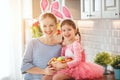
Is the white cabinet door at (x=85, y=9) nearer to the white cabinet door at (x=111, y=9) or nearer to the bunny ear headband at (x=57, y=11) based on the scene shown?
the white cabinet door at (x=111, y=9)

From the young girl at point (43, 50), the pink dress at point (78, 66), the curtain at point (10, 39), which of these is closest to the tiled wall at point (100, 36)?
the pink dress at point (78, 66)

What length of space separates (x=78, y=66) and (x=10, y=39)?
2201 millimetres

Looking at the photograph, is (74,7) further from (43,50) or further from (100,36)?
(43,50)

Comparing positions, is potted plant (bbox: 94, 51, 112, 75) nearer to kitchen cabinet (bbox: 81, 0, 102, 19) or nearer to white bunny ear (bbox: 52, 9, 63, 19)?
kitchen cabinet (bbox: 81, 0, 102, 19)

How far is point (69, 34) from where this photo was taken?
199 cm

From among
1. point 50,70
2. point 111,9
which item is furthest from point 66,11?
point 50,70

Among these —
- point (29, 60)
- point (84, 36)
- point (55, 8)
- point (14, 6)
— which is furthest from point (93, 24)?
point (14, 6)

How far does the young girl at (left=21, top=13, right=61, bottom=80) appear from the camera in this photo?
6.88ft

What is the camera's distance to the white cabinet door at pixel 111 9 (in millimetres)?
1987

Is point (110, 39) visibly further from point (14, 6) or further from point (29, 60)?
point (14, 6)

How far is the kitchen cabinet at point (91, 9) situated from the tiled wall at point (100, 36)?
0.25 meters

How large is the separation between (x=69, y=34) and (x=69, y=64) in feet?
0.75

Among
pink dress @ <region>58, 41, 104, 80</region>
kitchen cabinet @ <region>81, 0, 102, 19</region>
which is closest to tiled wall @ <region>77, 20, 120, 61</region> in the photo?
kitchen cabinet @ <region>81, 0, 102, 19</region>

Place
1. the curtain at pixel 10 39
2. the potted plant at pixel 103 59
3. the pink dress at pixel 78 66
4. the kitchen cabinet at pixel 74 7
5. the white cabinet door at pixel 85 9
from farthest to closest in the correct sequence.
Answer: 1. the curtain at pixel 10 39
2. the kitchen cabinet at pixel 74 7
3. the white cabinet door at pixel 85 9
4. the potted plant at pixel 103 59
5. the pink dress at pixel 78 66
